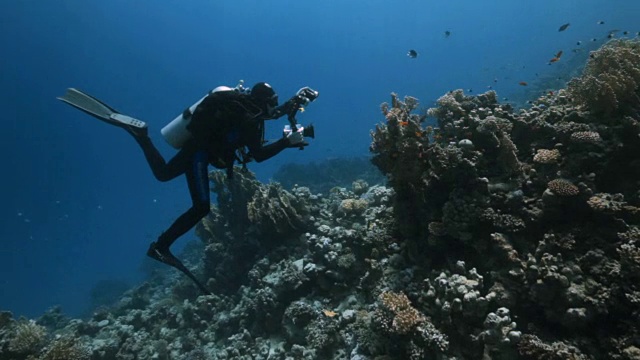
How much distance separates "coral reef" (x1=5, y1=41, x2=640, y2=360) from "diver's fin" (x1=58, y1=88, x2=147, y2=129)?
3.82 metres

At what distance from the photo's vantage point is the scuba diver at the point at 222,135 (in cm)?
572

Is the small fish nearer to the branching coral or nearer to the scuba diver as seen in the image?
the scuba diver

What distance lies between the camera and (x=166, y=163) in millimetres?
7090

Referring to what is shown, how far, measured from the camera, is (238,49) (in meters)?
124

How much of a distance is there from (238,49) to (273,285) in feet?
428

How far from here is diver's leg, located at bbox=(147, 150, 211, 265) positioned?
5992 mm

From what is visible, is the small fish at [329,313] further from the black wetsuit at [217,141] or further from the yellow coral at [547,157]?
the yellow coral at [547,157]

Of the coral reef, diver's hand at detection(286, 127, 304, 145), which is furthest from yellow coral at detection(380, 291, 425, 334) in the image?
diver's hand at detection(286, 127, 304, 145)

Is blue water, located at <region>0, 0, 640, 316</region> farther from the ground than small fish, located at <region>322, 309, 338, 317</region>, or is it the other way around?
blue water, located at <region>0, 0, 640, 316</region>

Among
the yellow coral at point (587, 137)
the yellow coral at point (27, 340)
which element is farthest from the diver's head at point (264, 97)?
the yellow coral at point (27, 340)

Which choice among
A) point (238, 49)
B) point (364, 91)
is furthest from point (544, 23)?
point (238, 49)

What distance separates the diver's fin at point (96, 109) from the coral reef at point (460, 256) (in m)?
3.82

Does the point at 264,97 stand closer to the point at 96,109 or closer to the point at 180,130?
the point at 180,130

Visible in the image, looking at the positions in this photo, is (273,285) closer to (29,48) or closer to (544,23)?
(29,48)
